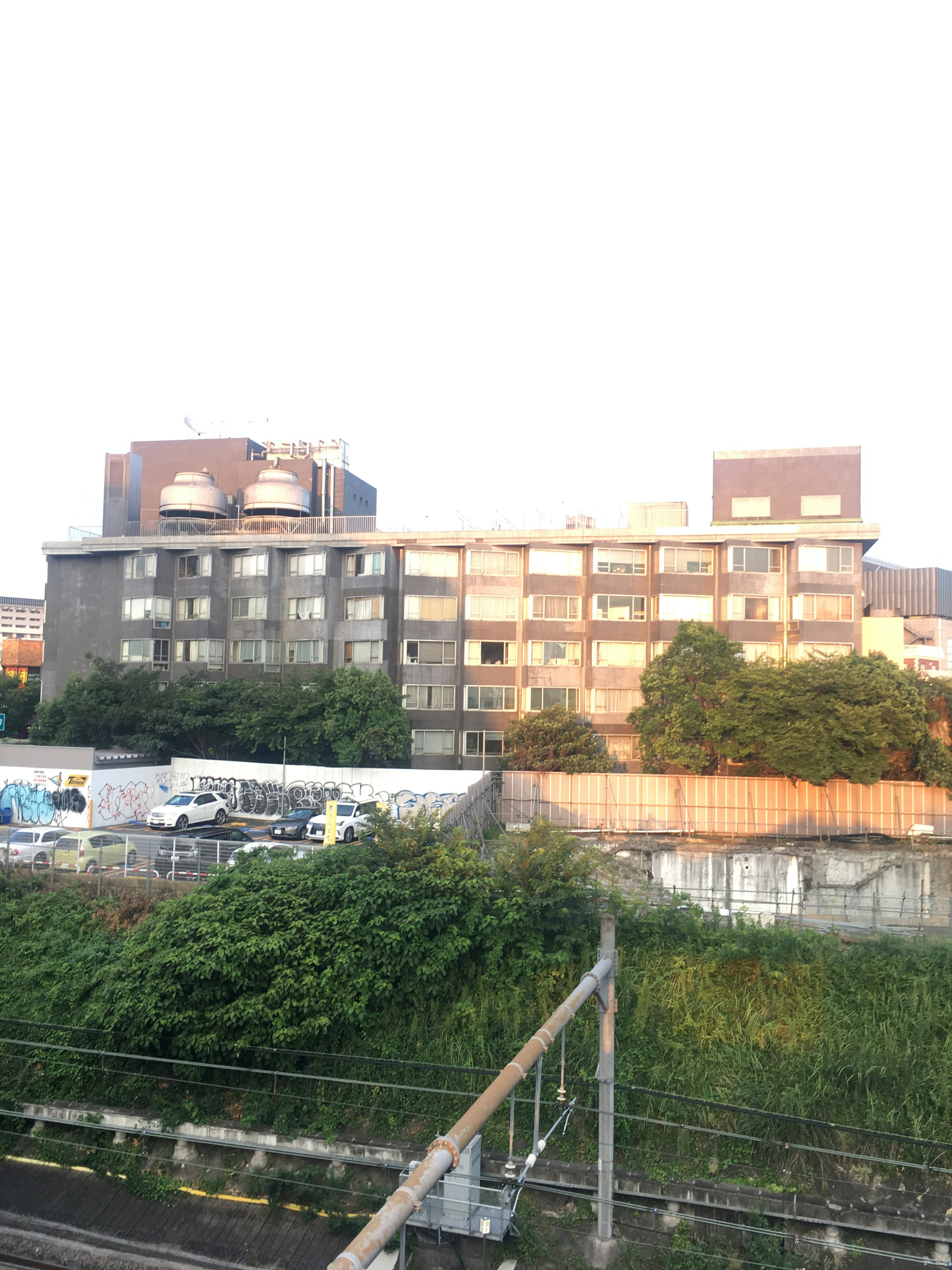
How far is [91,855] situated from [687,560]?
35736 millimetres

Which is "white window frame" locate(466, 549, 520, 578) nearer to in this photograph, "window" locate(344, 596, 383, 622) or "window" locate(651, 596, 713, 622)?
"window" locate(344, 596, 383, 622)

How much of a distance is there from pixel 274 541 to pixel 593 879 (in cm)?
3776

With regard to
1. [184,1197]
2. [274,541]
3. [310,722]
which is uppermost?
[274,541]

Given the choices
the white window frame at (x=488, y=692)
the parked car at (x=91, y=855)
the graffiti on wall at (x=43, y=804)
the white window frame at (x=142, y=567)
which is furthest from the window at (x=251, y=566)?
the parked car at (x=91, y=855)

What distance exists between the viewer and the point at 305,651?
50.2 metres

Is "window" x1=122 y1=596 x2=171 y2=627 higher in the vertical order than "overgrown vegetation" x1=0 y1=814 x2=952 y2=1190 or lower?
higher

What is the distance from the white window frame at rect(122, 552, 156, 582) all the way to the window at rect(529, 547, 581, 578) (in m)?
22.6

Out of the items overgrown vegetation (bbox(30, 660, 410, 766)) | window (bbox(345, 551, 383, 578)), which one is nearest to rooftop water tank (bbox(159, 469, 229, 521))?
window (bbox(345, 551, 383, 578))

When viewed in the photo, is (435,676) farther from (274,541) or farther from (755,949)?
(755,949)

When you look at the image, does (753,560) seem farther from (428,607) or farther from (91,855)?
(91,855)

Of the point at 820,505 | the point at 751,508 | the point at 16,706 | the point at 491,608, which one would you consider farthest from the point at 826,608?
the point at 16,706

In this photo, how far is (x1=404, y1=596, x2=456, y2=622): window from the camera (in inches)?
1944

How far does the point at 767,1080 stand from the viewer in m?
13.5

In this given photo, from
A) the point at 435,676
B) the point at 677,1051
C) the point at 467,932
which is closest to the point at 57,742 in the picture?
the point at 435,676
